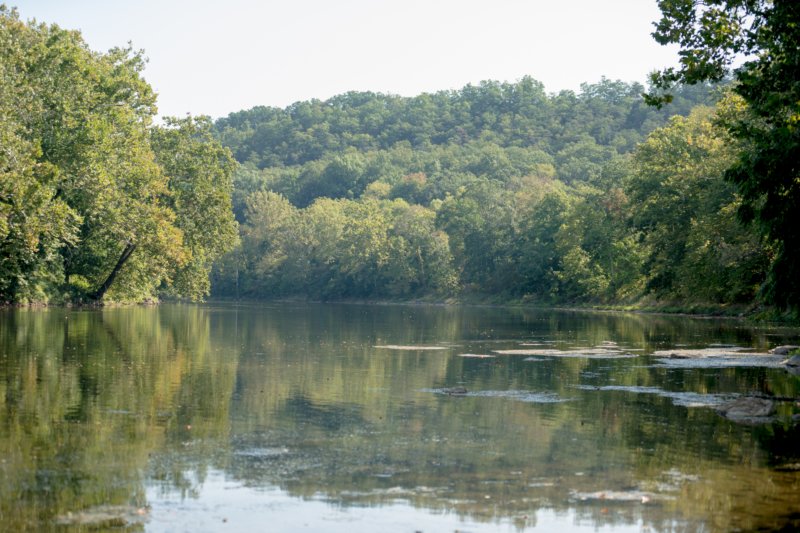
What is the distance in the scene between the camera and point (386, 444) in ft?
56.7

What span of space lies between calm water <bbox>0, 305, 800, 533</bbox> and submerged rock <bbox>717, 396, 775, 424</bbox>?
0.97 feet

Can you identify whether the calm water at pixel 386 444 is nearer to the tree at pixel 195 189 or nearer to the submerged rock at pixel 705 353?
the submerged rock at pixel 705 353

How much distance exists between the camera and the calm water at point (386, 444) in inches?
492

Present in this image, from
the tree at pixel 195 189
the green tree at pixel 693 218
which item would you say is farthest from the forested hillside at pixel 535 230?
the tree at pixel 195 189

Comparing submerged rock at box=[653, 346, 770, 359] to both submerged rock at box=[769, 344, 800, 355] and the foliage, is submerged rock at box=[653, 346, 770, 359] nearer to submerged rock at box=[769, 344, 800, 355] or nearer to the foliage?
submerged rock at box=[769, 344, 800, 355]

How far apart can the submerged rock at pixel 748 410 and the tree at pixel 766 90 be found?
445 cm

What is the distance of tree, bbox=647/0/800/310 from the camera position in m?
22.8

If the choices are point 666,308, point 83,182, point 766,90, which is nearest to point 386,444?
point 766,90

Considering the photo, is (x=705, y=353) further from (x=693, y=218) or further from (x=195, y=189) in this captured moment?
(x=195, y=189)

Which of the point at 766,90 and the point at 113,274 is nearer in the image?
the point at 766,90

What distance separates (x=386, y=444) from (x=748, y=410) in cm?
857

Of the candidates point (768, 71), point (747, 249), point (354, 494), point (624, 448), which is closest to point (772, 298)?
point (768, 71)

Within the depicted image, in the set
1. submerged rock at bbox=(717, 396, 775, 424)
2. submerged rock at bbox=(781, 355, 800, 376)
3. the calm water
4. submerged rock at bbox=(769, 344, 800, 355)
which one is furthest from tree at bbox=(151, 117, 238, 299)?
submerged rock at bbox=(717, 396, 775, 424)

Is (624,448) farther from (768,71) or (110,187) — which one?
(110,187)
